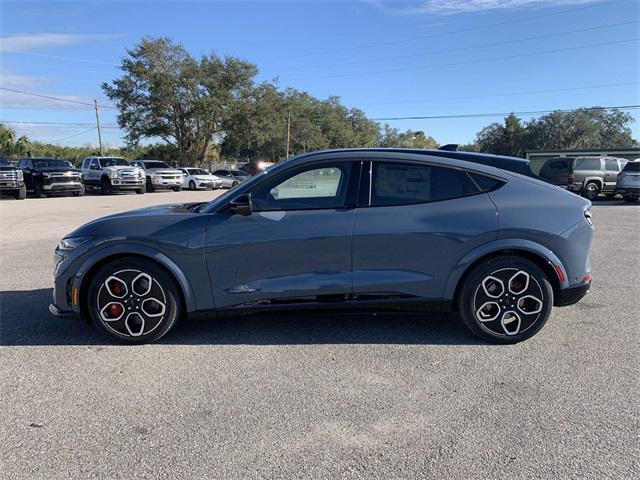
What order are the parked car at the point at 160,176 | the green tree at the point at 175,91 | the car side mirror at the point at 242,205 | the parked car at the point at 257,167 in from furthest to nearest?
the green tree at the point at 175,91
the parked car at the point at 160,176
the parked car at the point at 257,167
the car side mirror at the point at 242,205

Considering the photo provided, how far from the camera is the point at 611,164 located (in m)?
19.9

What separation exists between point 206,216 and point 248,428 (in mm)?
1827

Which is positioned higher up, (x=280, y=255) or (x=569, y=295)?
(x=280, y=255)

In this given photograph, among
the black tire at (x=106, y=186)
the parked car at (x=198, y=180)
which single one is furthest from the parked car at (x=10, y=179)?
the parked car at (x=198, y=180)

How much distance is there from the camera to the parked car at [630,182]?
17844 millimetres

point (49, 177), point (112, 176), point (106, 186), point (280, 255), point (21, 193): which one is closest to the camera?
point (280, 255)

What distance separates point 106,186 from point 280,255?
24.1 m

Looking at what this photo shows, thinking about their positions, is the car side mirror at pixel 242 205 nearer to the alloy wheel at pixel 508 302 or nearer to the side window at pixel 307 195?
the side window at pixel 307 195

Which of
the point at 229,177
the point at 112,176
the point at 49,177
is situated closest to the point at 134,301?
the point at 49,177

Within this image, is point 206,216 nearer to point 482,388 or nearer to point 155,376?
point 155,376

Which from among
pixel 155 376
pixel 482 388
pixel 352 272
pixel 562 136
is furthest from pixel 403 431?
pixel 562 136

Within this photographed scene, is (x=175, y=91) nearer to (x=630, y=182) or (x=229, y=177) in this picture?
(x=229, y=177)

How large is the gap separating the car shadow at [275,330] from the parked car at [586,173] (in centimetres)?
1713

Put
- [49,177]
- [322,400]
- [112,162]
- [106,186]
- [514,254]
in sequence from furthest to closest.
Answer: [112,162]
[106,186]
[49,177]
[514,254]
[322,400]
